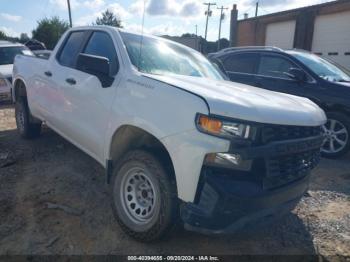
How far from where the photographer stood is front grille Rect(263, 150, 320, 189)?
2.36 metres

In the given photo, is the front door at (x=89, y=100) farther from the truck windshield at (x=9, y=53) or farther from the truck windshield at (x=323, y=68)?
the truck windshield at (x=9, y=53)

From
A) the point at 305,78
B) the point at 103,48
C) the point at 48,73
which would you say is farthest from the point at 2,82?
the point at 305,78

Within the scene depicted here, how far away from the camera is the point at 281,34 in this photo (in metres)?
23.3

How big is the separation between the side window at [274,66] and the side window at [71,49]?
384 centimetres

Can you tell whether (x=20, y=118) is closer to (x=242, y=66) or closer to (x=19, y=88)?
(x=19, y=88)

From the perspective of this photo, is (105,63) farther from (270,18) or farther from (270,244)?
(270,18)

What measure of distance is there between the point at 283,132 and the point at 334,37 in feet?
62.3

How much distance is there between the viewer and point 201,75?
3689 millimetres

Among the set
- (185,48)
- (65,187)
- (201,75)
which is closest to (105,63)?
(201,75)

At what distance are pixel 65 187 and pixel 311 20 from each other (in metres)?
20.6

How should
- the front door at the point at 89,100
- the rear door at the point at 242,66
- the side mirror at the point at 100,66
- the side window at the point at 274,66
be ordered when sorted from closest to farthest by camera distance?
the side mirror at the point at 100,66, the front door at the point at 89,100, the side window at the point at 274,66, the rear door at the point at 242,66

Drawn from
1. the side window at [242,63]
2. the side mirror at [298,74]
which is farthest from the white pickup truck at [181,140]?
the side window at [242,63]

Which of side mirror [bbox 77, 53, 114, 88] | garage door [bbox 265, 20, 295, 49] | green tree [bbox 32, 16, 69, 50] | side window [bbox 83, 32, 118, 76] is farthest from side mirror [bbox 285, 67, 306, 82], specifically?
green tree [bbox 32, 16, 69, 50]

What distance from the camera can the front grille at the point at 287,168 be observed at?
2.36 m
